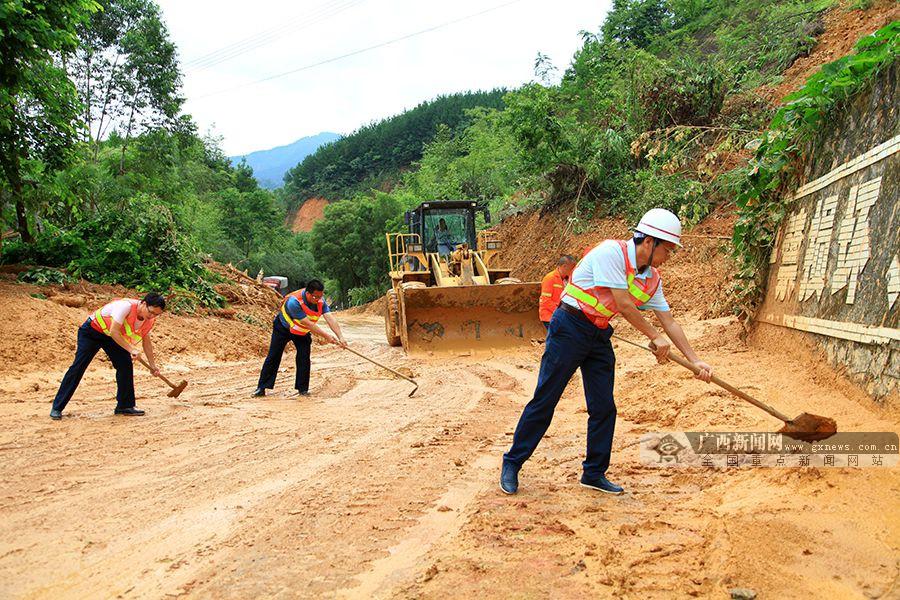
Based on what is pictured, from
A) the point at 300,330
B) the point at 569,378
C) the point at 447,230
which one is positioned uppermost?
the point at 447,230

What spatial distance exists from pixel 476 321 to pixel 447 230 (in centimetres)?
342

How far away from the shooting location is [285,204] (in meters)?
75.8

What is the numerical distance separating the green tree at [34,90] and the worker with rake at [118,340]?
5.55 meters

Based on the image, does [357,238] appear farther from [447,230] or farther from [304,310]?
[304,310]

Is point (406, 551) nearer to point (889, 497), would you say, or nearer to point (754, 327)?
point (889, 497)

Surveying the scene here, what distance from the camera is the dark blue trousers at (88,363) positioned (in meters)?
6.78

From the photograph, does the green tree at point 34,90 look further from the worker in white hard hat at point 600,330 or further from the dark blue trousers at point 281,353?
the worker in white hard hat at point 600,330

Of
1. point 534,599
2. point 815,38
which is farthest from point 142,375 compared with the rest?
point 815,38

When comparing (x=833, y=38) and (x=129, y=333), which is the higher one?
(x=833, y=38)

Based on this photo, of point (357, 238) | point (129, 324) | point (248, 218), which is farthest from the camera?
point (248, 218)

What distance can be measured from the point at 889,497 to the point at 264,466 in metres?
3.93

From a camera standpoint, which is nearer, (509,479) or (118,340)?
(509,479)

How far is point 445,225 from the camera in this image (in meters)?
14.7

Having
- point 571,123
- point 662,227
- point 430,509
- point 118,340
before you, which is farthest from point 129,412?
point 571,123
